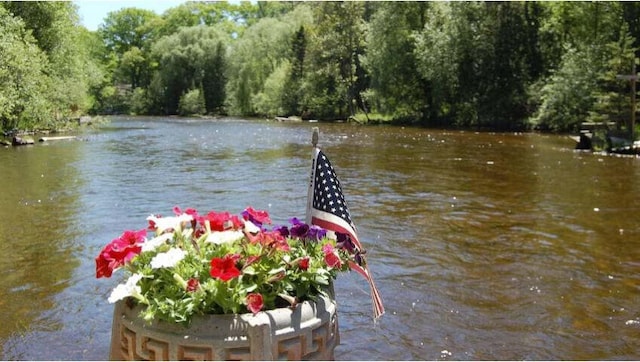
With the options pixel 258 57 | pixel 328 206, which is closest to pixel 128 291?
pixel 328 206

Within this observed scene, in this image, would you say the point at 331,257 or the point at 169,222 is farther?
the point at 169,222

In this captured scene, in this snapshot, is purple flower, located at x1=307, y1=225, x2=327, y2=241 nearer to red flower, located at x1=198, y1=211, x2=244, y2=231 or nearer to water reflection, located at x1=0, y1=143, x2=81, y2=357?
red flower, located at x1=198, y1=211, x2=244, y2=231

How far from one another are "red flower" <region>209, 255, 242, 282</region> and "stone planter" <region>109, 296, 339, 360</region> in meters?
0.21

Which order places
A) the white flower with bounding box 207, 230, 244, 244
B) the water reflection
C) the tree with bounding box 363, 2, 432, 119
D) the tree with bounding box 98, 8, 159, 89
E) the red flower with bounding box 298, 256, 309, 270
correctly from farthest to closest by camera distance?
the tree with bounding box 98, 8, 159, 89, the tree with bounding box 363, 2, 432, 119, the water reflection, the white flower with bounding box 207, 230, 244, 244, the red flower with bounding box 298, 256, 309, 270

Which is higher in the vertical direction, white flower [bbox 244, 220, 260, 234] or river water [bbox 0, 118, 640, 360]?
white flower [bbox 244, 220, 260, 234]

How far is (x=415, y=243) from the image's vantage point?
966 centimetres

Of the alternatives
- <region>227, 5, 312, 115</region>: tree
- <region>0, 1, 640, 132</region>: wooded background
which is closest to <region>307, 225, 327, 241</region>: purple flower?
<region>0, 1, 640, 132</region>: wooded background

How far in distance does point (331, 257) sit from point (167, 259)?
98 cm

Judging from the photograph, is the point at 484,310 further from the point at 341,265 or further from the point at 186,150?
the point at 186,150

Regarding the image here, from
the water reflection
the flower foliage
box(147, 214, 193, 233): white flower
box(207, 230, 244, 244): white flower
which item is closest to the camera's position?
the flower foliage

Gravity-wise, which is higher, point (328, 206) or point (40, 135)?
point (328, 206)

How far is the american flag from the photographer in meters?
4.41

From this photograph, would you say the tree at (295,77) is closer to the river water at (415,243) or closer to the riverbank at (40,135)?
the riverbank at (40,135)

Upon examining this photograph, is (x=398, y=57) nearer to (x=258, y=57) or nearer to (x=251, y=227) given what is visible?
(x=258, y=57)
